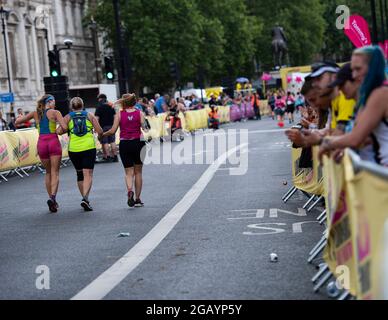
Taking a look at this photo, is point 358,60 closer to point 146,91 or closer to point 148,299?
point 148,299

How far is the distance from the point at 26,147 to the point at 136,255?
17.6 metres

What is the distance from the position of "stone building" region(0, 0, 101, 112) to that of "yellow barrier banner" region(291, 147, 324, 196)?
147 ft

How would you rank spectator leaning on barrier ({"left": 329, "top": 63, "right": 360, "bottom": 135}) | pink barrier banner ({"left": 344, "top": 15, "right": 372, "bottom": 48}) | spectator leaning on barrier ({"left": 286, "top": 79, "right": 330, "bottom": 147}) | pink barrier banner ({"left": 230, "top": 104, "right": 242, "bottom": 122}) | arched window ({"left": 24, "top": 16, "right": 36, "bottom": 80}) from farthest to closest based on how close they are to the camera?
arched window ({"left": 24, "top": 16, "right": 36, "bottom": 80}) → pink barrier banner ({"left": 230, "top": 104, "right": 242, "bottom": 122}) → pink barrier banner ({"left": 344, "top": 15, "right": 372, "bottom": 48}) → spectator leaning on barrier ({"left": 286, "top": 79, "right": 330, "bottom": 147}) → spectator leaning on barrier ({"left": 329, "top": 63, "right": 360, "bottom": 135})

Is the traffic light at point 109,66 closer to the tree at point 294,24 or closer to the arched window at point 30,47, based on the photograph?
the arched window at point 30,47

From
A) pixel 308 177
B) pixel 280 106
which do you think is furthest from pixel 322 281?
pixel 280 106

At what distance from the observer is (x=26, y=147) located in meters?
27.8

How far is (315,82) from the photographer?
932 centimetres

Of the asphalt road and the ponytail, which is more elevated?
the ponytail

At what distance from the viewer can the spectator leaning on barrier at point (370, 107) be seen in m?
7.10

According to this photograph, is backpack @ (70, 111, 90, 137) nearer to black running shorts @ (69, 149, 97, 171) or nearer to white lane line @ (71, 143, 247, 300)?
black running shorts @ (69, 149, 97, 171)

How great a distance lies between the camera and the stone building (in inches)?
2579

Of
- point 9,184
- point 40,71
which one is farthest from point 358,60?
point 40,71

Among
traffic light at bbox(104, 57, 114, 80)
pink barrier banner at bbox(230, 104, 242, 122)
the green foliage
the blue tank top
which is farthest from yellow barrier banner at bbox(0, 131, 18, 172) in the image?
the green foliage

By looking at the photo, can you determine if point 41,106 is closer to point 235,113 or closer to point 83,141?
point 83,141
